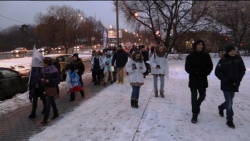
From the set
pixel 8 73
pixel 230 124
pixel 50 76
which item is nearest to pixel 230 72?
pixel 230 124

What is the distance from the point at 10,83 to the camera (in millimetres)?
10156

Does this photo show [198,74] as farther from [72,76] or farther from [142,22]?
[142,22]

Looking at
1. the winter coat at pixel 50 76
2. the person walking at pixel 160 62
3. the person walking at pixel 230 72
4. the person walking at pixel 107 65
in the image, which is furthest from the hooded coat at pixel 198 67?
the person walking at pixel 107 65

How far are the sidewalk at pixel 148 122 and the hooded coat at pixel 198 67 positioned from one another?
3.19 feet

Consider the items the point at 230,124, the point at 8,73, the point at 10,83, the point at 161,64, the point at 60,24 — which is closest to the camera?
the point at 230,124

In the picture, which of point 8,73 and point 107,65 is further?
point 107,65

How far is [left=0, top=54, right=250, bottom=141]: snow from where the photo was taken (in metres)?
5.16

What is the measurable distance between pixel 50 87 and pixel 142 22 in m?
25.2

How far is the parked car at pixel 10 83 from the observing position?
9.82 m

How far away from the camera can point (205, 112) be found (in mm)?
6770

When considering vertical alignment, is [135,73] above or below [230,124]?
above

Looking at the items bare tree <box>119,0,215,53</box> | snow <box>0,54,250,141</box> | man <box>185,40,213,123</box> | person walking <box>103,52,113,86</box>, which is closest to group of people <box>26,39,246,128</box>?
man <box>185,40,213,123</box>

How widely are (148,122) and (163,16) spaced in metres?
25.2

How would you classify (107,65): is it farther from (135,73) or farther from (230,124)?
(230,124)
